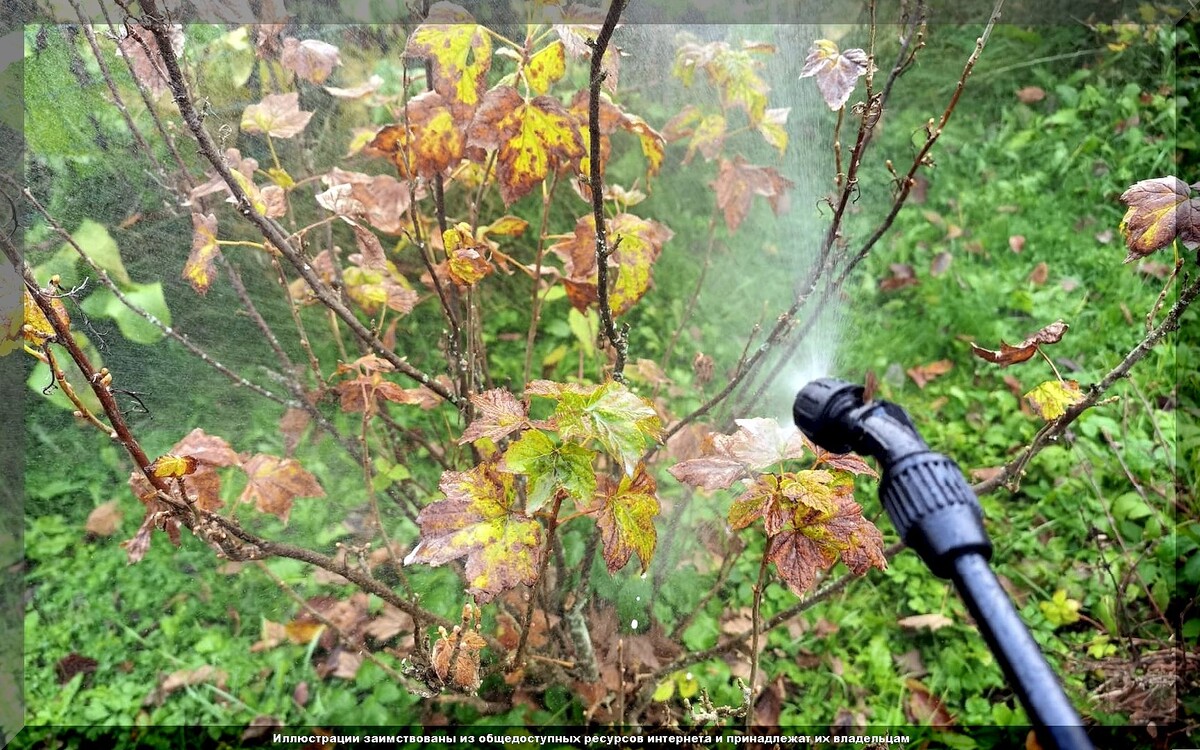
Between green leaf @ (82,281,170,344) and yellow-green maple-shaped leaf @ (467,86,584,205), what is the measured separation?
74 cm

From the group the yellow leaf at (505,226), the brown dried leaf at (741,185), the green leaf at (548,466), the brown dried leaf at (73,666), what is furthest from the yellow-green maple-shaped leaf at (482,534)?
the brown dried leaf at (73,666)

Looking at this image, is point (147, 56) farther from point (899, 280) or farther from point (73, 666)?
point (899, 280)

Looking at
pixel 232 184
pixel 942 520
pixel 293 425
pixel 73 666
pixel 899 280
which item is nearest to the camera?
pixel 942 520

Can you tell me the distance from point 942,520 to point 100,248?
4.60 ft

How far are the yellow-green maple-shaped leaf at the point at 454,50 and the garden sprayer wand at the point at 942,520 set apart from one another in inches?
25.5

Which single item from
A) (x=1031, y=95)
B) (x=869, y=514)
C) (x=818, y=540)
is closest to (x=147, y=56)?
(x=818, y=540)

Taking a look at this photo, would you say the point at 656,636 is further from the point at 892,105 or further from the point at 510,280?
the point at 892,105

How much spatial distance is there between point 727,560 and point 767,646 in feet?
1.37

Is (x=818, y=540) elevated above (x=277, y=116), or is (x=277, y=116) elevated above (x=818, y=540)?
(x=277, y=116)

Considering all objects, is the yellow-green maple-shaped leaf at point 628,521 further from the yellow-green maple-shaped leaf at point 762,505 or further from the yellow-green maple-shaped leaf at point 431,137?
the yellow-green maple-shaped leaf at point 431,137

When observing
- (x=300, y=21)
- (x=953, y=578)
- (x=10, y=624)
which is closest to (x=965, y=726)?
(x=953, y=578)

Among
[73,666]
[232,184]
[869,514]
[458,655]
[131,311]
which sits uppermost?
[232,184]

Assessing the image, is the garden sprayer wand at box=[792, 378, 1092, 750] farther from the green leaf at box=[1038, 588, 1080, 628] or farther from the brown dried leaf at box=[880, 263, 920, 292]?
the brown dried leaf at box=[880, 263, 920, 292]

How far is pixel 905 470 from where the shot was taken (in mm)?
613
